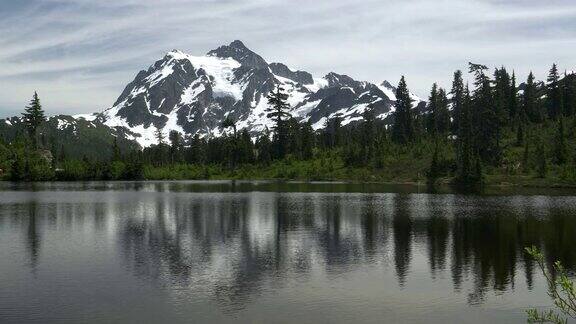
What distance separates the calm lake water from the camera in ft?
93.7

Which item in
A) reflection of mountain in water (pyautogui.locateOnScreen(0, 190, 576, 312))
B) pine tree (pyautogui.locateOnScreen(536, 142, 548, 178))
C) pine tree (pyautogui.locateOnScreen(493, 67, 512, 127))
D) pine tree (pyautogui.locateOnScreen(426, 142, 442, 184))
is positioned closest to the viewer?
reflection of mountain in water (pyautogui.locateOnScreen(0, 190, 576, 312))

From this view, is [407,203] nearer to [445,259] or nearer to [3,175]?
[445,259]

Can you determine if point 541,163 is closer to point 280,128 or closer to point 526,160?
point 526,160

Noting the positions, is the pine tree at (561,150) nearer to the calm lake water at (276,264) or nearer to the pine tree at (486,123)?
the pine tree at (486,123)

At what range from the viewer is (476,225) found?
60.7 metres

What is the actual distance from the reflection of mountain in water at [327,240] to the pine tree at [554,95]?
11167 cm

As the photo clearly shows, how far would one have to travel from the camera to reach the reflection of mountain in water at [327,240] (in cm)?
3669

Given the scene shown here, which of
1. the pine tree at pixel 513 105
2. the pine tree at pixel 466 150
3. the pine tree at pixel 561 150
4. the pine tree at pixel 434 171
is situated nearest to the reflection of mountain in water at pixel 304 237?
the pine tree at pixel 466 150

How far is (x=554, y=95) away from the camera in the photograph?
599 feet

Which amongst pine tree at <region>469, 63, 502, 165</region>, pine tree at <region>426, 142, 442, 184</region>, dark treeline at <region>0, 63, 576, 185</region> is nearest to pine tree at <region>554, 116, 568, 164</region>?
dark treeline at <region>0, 63, 576, 185</region>

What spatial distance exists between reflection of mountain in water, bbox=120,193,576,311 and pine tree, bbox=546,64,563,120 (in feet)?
366

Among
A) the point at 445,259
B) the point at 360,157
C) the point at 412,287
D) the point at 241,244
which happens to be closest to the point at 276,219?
the point at 241,244

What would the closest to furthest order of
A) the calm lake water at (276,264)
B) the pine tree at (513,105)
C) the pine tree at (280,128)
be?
the calm lake water at (276,264) → the pine tree at (513,105) → the pine tree at (280,128)

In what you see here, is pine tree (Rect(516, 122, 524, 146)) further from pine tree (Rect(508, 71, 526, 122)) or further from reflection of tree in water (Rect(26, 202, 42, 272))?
reflection of tree in water (Rect(26, 202, 42, 272))
